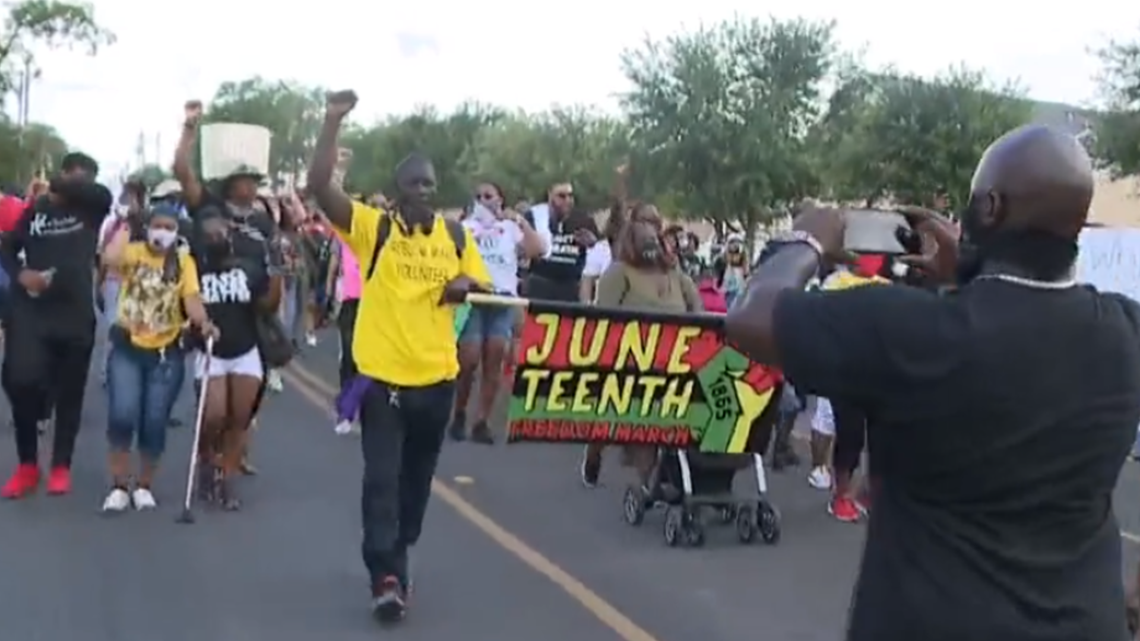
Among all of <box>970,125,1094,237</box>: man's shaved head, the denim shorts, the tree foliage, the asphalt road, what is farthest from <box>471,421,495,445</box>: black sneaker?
the tree foliage

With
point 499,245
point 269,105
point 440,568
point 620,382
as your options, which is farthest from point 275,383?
point 269,105

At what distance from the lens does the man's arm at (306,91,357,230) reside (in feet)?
22.7

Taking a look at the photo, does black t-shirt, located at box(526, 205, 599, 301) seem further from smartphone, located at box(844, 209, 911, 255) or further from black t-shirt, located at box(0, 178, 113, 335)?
smartphone, located at box(844, 209, 911, 255)

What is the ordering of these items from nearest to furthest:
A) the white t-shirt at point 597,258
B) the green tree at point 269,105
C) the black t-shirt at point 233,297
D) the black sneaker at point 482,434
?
the black t-shirt at point 233,297 < the black sneaker at point 482,434 < the white t-shirt at point 597,258 < the green tree at point 269,105

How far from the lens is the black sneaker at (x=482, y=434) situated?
13.6 metres

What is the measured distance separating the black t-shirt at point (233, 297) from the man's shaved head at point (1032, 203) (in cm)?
765

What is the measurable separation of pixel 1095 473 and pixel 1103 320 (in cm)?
27

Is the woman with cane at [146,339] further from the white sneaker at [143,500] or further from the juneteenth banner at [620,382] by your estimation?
the juneteenth banner at [620,382]

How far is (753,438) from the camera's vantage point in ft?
29.0

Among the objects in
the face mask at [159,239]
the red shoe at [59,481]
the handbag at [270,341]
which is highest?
the face mask at [159,239]

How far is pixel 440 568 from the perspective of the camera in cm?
872

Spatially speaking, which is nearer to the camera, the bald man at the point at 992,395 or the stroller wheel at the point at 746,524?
the bald man at the point at 992,395

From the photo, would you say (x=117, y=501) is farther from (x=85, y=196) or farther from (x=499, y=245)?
(x=499, y=245)

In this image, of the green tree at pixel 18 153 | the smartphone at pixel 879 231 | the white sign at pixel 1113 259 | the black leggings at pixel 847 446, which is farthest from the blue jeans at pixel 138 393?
the green tree at pixel 18 153
